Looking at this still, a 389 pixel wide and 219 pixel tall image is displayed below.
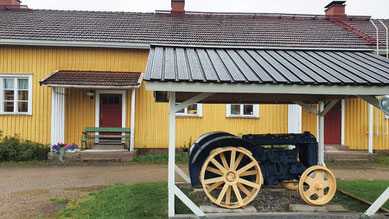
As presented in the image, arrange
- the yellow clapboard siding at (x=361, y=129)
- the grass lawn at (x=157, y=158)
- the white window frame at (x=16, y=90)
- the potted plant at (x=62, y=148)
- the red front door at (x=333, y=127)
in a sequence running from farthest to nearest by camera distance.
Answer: the red front door at (x=333, y=127) → the yellow clapboard siding at (x=361, y=129) → the white window frame at (x=16, y=90) → the grass lawn at (x=157, y=158) → the potted plant at (x=62, y=148)

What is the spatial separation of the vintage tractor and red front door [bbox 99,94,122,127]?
25.6ft

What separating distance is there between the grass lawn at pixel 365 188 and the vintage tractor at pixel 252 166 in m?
1.71

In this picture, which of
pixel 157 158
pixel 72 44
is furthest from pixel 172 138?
pixel 72 44

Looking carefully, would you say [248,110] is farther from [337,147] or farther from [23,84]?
[23,84]

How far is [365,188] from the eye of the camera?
718 centimetres

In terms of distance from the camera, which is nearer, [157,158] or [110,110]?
[157,158]

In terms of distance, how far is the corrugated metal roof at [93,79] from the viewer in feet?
36.0

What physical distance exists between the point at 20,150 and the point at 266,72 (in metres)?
10.6

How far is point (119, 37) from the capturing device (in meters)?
12.8

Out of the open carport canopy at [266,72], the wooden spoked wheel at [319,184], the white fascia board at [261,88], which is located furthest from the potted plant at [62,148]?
the wooden spoked wheel at [319,184]

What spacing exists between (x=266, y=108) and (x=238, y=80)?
8.86 meters

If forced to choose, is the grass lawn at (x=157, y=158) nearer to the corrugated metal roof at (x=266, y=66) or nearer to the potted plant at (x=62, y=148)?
the potted plant at (x=62, y=148)

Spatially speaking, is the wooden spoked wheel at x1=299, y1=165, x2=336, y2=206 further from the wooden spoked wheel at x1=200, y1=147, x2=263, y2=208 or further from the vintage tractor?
the wooden spoked wheel at x1=200, y1=147, x2=263, y2=208

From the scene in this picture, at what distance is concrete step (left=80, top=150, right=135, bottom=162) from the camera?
11.2m
